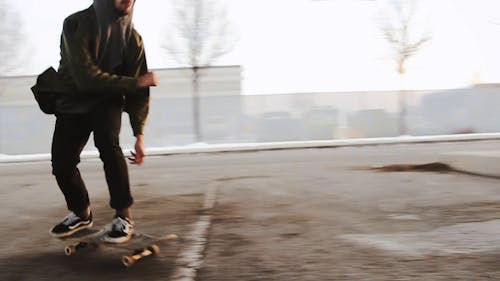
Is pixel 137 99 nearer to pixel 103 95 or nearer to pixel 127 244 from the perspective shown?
pixel 103 95

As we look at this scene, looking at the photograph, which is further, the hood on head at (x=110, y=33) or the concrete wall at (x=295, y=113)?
the concrete wall at (x=295, y=113)

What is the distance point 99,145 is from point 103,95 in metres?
0.30

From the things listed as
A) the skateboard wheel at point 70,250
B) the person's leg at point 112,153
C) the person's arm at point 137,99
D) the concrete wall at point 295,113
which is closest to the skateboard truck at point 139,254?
the person's leg at point 112,153

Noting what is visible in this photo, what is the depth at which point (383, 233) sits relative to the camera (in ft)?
10.5

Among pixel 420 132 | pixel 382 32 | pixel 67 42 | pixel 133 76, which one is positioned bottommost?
pixel 420 132

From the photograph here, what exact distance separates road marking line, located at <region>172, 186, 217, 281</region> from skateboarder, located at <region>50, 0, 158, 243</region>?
380mm

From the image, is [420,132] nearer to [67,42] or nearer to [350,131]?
[350,131]

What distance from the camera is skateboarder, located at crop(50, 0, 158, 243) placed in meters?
2.55

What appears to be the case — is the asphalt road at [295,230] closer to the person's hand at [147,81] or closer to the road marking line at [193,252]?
the road marking line at [193,252]

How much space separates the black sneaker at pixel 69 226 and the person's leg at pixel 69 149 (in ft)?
0.41

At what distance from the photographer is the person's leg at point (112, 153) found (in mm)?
2668

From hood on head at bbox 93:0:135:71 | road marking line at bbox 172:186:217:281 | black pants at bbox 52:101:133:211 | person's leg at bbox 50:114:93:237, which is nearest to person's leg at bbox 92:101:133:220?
black pants at bbox 52:101:133:211

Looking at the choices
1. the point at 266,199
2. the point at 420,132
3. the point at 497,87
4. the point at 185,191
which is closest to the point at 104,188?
the point at 185,191

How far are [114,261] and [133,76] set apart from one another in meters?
1.12
